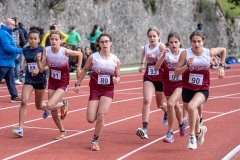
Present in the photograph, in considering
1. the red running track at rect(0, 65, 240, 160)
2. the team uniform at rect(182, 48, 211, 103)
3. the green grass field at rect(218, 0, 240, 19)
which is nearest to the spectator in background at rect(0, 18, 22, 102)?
the red running track at rect(0, 65, 240, 160)

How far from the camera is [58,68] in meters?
10.1

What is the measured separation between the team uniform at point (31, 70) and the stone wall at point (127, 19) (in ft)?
37.6

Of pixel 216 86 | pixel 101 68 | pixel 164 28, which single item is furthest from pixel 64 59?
pixel 164 28

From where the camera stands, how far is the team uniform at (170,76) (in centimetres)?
1027

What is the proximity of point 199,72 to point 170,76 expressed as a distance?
0.98 meters

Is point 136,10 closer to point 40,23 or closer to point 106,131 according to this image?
point 40,23

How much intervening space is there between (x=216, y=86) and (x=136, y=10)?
12553 millimetres

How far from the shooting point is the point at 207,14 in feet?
128

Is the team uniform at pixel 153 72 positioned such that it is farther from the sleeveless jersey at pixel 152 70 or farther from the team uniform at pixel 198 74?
the team uniform at pixel 198 74

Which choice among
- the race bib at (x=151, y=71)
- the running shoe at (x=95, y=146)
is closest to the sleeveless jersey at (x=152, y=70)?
the race bib at (x=151, y=71)

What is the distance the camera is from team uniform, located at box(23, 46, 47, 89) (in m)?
10.6

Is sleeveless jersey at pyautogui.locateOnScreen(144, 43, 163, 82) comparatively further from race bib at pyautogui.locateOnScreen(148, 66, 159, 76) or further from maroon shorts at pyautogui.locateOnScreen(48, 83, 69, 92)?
maroon shorts at pyautogui.locateOnScreen(48, 83, 69, 92)

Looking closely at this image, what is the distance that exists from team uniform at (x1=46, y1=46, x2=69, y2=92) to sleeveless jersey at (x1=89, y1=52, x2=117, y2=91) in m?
0.69

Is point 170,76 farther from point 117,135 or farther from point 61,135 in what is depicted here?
→ point 61,135
